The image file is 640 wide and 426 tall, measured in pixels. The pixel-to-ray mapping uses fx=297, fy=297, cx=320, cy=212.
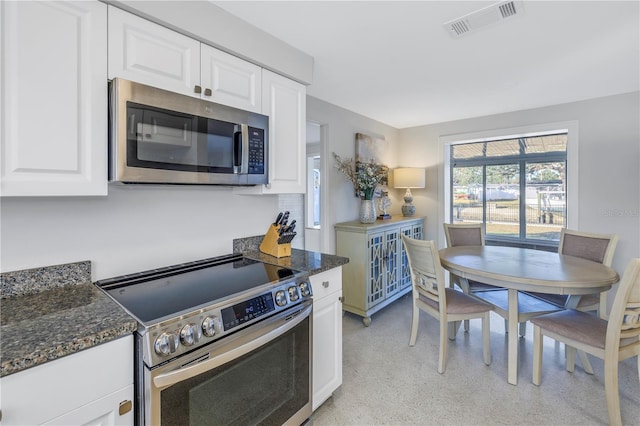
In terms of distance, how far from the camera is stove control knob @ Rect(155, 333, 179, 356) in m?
0.99

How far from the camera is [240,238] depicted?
2080mm

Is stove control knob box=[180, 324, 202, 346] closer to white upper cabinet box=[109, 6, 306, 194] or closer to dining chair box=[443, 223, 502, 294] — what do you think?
white upper cabinet box=[109, 6, 306, 194]

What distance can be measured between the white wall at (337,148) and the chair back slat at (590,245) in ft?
6.79

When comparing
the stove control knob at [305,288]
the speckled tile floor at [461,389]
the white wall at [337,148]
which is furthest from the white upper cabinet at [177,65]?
the speckled tile floor at [461,389]

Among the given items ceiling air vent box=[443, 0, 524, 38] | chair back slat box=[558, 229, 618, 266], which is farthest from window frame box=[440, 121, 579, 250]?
ceiling air vent box=[443, 0, 524, 38]

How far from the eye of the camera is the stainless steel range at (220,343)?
1.01 m

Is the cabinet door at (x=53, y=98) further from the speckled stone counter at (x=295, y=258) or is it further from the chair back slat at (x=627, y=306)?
the chair back slat at (x=627, y=306)

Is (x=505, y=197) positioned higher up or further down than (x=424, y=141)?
further down

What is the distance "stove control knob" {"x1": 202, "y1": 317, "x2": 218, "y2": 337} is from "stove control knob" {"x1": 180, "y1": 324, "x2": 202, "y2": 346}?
0.02 meters

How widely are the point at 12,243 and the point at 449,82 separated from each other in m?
3.12

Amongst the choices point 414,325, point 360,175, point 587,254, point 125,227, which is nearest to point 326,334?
point 414,325

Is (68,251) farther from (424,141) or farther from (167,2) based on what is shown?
(424,141)

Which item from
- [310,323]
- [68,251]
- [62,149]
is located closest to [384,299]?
[310,323]

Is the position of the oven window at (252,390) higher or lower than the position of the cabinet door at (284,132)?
lower
